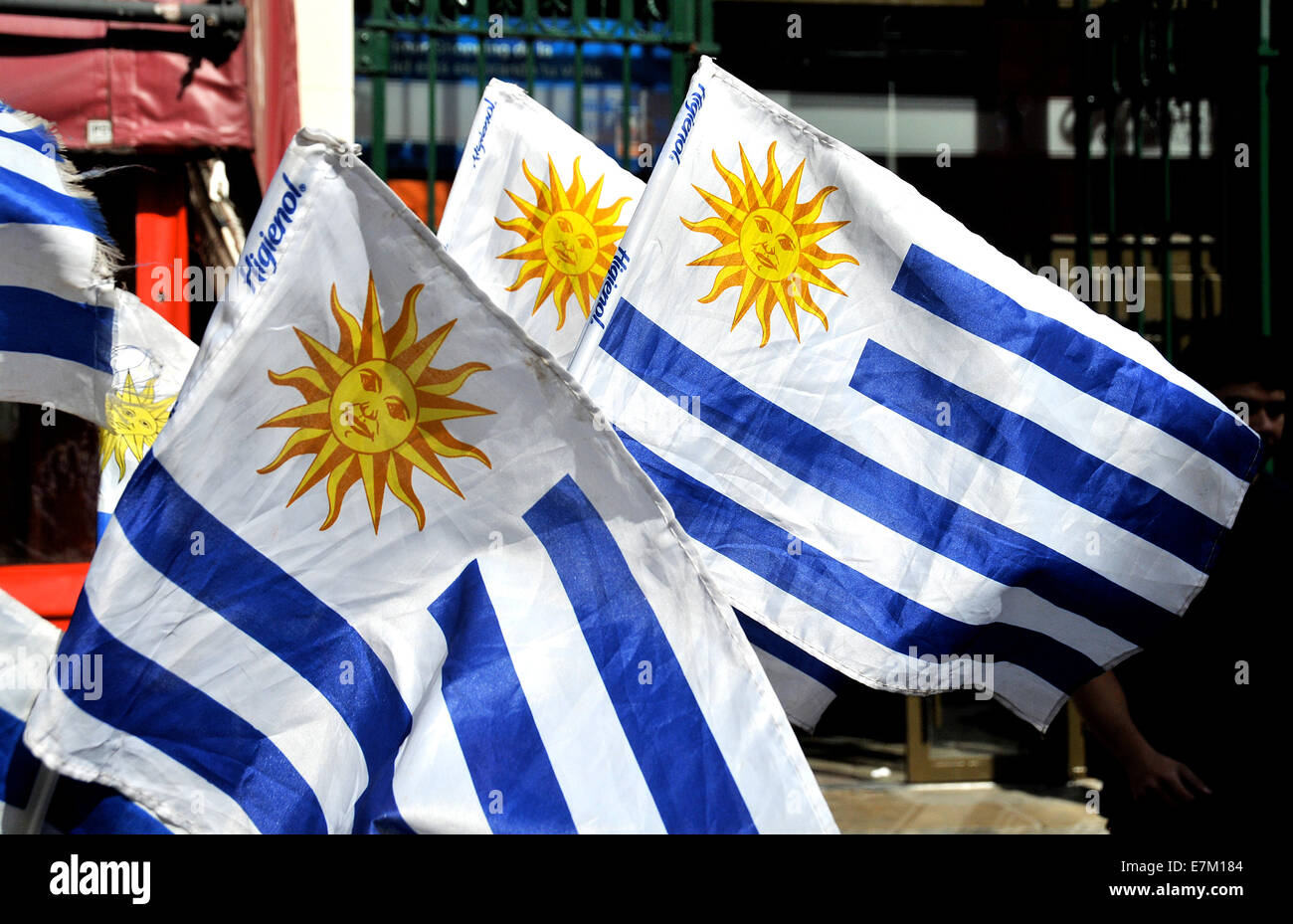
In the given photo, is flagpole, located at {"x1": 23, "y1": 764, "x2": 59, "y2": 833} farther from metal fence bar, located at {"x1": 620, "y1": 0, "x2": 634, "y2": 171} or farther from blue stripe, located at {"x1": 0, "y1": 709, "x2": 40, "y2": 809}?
metal fence bar, located at {"x1": 620, "y1": 0, "x2": 634, "y2": 171}

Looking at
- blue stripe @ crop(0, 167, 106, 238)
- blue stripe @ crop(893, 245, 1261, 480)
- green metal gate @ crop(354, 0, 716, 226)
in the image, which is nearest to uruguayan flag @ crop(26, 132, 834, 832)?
blue stripe @ crop(0, 167, 106, 238)

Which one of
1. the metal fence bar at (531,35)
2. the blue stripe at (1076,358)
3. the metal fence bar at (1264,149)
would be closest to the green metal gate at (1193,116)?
the metal fence bar at (1264,149)

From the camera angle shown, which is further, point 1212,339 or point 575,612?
point 1212,339

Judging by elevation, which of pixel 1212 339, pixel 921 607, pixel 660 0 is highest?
pixel 660 0

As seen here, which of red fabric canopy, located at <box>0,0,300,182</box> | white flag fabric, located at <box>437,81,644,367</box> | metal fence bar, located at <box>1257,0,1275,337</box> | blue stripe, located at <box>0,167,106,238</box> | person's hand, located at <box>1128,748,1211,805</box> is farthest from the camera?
metal fence bar, located at <box>1257,0,1275,337</box>
